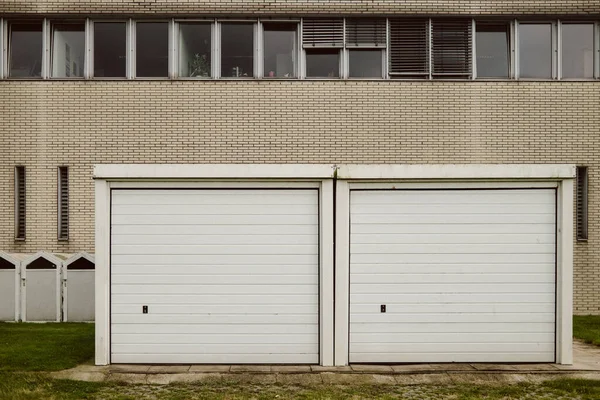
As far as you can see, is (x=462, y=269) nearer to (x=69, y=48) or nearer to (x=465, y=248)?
(x=465, y=248)

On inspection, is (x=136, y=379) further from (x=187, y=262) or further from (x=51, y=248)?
A: (x=51, y=248)

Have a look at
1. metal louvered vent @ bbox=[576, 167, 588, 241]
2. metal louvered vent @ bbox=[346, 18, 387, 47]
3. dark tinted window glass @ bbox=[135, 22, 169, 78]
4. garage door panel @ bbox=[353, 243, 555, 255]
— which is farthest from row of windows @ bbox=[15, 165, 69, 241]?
metal louvered vent @ bbox=[576, 167, 588, 241]

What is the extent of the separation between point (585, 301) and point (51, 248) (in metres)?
12.2

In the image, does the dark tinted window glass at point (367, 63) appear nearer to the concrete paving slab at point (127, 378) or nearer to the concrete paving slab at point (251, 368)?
the concrete paving slab at point (251, 368)

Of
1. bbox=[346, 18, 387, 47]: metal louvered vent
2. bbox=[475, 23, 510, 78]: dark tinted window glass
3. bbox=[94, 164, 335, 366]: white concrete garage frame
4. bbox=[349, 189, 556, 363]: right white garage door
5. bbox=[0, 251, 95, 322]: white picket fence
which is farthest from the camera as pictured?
bbox=[475, 23, 510, 78]: dark tinted window glass

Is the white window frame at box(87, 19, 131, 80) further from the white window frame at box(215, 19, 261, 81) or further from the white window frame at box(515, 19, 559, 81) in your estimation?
the white window frame at box(515, 19, 559, 81)

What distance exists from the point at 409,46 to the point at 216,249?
768 centimetres

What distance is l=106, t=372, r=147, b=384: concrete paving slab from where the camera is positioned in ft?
24.1

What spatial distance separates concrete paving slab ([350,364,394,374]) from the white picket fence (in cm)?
572

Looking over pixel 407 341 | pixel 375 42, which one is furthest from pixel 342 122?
pixel 407 341

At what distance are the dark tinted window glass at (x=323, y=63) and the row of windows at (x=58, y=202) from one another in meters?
6.16

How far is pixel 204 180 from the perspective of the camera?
8.17 m

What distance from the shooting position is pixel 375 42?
13.2m

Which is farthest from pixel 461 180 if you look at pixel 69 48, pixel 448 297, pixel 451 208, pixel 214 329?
pixel 69 48
